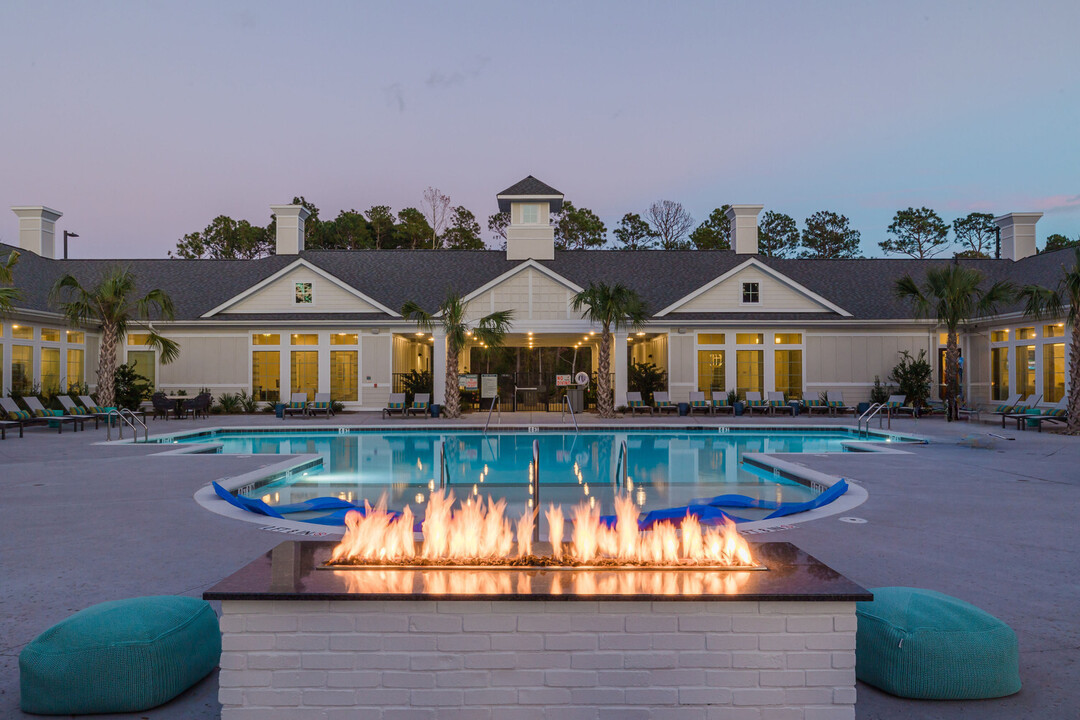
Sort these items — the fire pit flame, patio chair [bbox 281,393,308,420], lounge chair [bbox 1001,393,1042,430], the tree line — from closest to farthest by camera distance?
the fire pit flame < lounge chair [bbox 1001,393,1042,430] < patio chair [bbox 281,393,308,420] < the tree line

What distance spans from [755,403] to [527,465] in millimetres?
12770

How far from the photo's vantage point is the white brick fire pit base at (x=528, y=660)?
8.89ft

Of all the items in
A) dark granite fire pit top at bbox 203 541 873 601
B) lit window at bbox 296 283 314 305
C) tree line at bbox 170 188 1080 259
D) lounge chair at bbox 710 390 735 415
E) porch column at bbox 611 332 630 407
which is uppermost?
tree line at bbox 170 188 1080 259

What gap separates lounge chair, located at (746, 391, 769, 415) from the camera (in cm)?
2283

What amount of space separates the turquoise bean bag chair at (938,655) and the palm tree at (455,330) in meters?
17.6

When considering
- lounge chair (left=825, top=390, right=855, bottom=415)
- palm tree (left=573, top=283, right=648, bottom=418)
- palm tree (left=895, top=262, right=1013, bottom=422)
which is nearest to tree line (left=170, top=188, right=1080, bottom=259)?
lounge chair (left=825, top=390, right=855, bottom=415)

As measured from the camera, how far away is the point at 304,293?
2444 centimetres

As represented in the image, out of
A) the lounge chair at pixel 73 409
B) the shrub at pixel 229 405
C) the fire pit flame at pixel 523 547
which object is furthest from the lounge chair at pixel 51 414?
the fire pit flame at pixel 523 547

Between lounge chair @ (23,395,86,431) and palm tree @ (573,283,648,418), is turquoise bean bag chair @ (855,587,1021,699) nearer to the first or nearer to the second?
palm tree @ (573,283,648,418)

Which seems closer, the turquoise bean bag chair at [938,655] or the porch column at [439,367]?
the turquoise bean bag chair at [938,655]

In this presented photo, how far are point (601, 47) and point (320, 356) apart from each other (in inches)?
540

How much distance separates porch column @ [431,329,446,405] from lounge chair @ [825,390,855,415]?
1298 centimetres

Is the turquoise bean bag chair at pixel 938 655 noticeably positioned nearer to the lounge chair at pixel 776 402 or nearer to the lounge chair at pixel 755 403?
the lounge chair at pixel 755 403

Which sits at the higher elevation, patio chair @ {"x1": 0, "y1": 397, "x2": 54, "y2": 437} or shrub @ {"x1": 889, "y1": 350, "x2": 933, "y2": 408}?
shrub @ {"x1": 889, "y1": 350, "x2": 933, "y2": 408}
